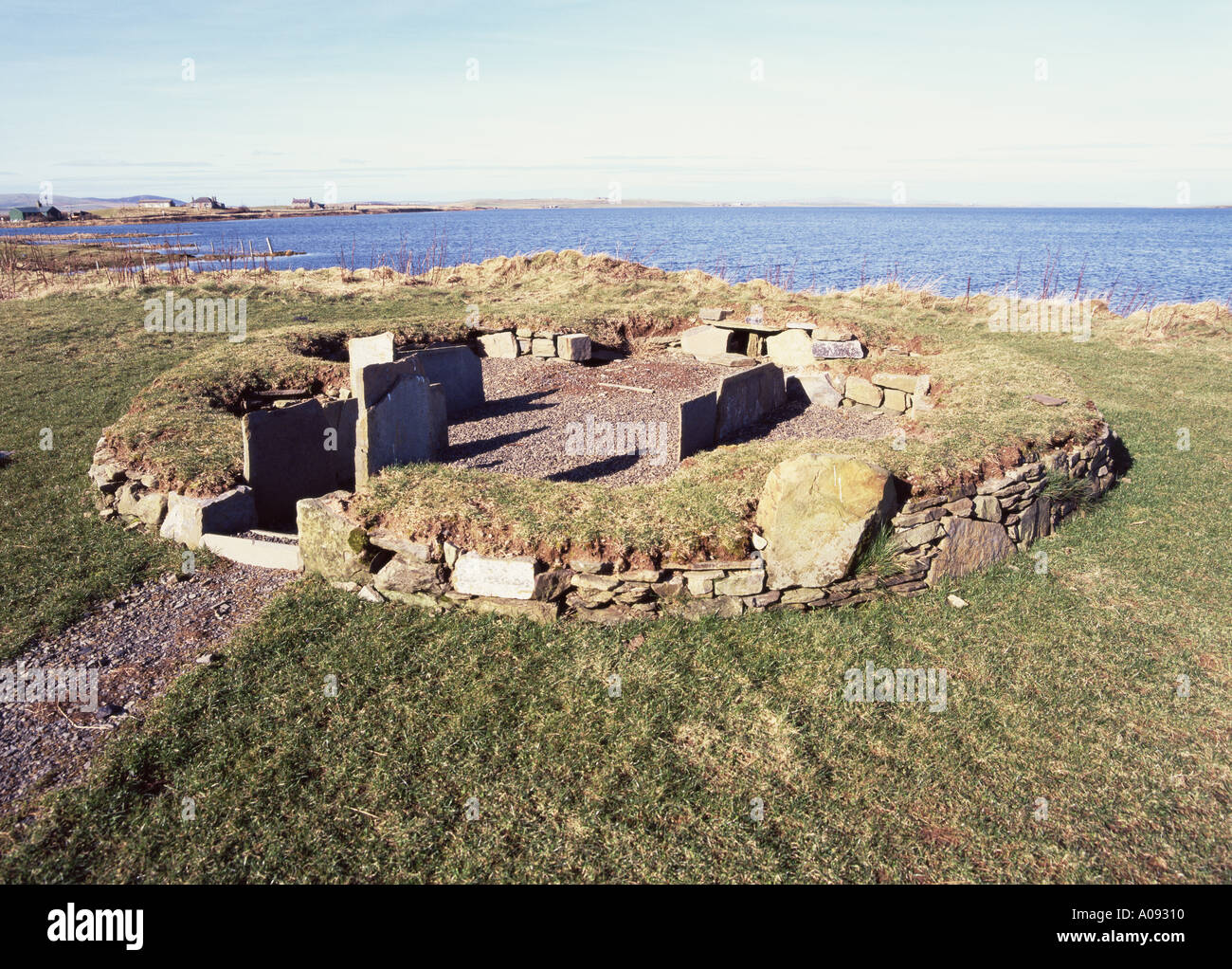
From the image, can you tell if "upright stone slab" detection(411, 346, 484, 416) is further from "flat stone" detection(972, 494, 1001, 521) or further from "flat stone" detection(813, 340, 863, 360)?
"flat stone" detection(972, 494, 1001, 521)

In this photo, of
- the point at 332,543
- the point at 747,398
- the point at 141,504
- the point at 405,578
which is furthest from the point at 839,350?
the point at 141,504

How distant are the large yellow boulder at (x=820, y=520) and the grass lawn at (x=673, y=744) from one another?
419mm

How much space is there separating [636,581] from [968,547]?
3.57m

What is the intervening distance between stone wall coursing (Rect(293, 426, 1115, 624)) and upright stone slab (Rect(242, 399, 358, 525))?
5.75 feet

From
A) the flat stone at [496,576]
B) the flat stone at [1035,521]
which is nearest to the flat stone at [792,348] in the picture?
the flat stone at [1035,521]

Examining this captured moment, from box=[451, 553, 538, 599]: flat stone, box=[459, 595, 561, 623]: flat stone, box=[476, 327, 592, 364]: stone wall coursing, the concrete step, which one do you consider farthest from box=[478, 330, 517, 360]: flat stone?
box=[459, 595, 561, 623]: flat stone

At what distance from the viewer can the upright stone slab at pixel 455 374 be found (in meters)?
12.6

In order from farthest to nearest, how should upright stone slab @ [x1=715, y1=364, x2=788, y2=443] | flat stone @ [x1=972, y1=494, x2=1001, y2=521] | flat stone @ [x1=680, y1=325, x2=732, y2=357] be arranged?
flat stone @ [x1=680, y1=325, x2=732, y2=357] < upright stone slab @ [x1=715, y1=364, x2=788, y2=443] < flat stone @ [x1=972, y1=494, x2=1001, y2=521]

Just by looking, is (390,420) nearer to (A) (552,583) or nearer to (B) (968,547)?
(A) (552,583)

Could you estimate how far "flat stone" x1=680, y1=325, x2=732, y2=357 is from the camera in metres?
16.5

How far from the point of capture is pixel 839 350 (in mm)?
15031

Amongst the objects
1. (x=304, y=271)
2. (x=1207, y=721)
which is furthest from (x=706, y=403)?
(x=304, y=271)

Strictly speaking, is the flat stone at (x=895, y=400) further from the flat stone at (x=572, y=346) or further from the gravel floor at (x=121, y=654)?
the gravel floor at (x=121, y=654)
